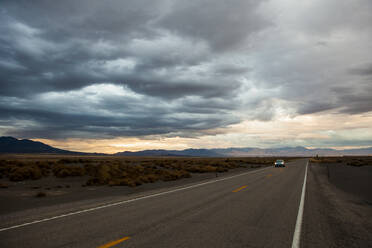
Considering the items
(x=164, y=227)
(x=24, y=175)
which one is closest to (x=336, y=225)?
(x=164, y=227)

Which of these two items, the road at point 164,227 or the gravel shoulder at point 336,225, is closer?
the road at point 164,227

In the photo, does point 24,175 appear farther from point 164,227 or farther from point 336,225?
point 336,225

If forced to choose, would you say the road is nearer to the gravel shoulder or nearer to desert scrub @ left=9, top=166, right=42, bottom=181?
the gravel shoulder

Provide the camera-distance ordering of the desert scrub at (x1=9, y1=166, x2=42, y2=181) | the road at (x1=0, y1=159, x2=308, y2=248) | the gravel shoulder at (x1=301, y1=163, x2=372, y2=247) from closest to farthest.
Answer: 1. the road at (x1=0, y1=159, x2=308, y2=248)
2. the gravel shoulder at (x1=301, y1=163, x2=372, y2=247)
3. the desert scrub at (x1=9, y1=166, x2=42, y2=181)

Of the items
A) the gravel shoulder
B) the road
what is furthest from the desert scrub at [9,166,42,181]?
the gravel shoulder

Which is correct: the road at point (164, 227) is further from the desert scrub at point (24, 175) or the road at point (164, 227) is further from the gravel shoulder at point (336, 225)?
the desert scrub at point (24, 175)

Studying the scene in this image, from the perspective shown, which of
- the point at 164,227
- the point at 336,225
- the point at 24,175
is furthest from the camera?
the point at 24,175

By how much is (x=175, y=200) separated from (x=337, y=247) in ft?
22.6

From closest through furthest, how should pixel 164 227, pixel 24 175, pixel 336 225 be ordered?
1. pixel 164 227
2. pixel 336 225
3. pixel 24 175

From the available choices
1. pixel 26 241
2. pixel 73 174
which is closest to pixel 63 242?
pixel 26 241

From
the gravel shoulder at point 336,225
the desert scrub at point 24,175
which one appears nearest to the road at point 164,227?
the gravel shoulder at point 336,225

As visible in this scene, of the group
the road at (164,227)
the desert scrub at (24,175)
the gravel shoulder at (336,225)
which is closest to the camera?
Answer: the road at (164,227)

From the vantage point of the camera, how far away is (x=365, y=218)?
8539 millimetres

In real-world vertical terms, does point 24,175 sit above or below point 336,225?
above
